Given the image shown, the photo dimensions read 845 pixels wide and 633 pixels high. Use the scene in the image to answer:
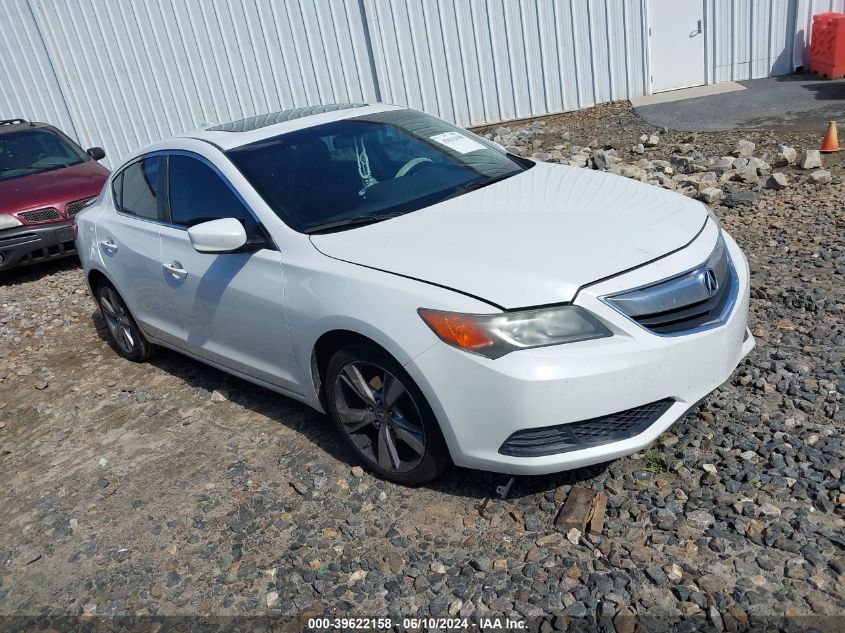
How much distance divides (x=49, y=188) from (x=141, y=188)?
4420mm

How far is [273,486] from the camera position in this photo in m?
3.87

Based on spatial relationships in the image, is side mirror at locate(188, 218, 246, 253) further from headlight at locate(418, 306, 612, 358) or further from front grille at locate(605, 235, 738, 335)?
Answer: front grille at locate(605, 235, 738, 335)

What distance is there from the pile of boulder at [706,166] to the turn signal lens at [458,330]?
451 centimetres

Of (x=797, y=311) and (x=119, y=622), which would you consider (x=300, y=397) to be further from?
(x=797, y=311)

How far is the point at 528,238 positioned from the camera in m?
3.36

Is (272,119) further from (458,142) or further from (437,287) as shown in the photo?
(437,287)

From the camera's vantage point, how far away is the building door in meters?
10.6

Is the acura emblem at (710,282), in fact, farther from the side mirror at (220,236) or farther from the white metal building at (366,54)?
the white metal building at (366,54)

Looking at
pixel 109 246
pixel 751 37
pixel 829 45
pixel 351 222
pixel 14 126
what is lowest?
pixel 829 45

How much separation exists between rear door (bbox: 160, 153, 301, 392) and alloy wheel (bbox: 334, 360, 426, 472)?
394 millimetres

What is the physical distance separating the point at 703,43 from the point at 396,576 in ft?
32.4

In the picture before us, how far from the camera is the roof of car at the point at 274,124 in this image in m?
4.47

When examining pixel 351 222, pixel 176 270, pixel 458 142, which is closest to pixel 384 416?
pixel 351 222

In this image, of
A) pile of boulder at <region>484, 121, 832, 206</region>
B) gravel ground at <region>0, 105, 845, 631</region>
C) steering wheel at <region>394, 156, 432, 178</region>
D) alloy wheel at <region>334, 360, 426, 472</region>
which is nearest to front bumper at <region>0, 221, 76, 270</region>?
gravel ground at <region>0, 105, 845, 631</region>
